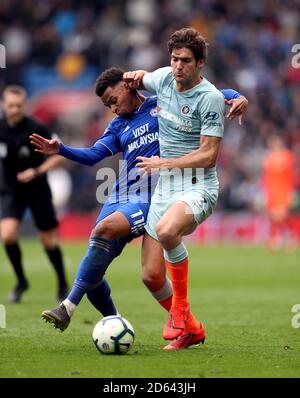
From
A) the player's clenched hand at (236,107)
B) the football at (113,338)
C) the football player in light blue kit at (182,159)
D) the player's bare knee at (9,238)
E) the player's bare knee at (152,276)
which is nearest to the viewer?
the football at (113,338)

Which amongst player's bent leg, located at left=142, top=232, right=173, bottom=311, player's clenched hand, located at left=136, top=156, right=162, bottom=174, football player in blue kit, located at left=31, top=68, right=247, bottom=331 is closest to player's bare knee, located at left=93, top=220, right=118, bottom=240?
football player in blue kit, located at left=31, top=68, right=247, bottom=331

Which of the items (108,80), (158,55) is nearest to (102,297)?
(108,80)

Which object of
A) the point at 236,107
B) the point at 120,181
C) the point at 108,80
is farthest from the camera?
the point at 120,181

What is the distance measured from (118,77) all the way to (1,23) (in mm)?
21777

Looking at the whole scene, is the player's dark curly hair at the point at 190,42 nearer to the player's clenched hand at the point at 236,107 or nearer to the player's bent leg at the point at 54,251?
the player's clenched hand at the point at 236,107

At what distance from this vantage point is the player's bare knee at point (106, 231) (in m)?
7.79

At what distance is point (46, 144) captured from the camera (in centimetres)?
786

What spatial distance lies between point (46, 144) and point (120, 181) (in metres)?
0.83

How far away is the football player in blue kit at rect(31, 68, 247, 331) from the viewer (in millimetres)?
7828

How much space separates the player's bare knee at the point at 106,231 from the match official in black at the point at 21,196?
428 cm

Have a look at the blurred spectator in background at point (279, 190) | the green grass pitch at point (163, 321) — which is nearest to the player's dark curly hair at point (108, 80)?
the green grass pitch at point (163, 321)

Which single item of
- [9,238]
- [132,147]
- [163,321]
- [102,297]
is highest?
[9,238]

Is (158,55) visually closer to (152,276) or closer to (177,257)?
(152,276)

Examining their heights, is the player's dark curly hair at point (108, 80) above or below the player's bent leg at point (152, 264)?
above
